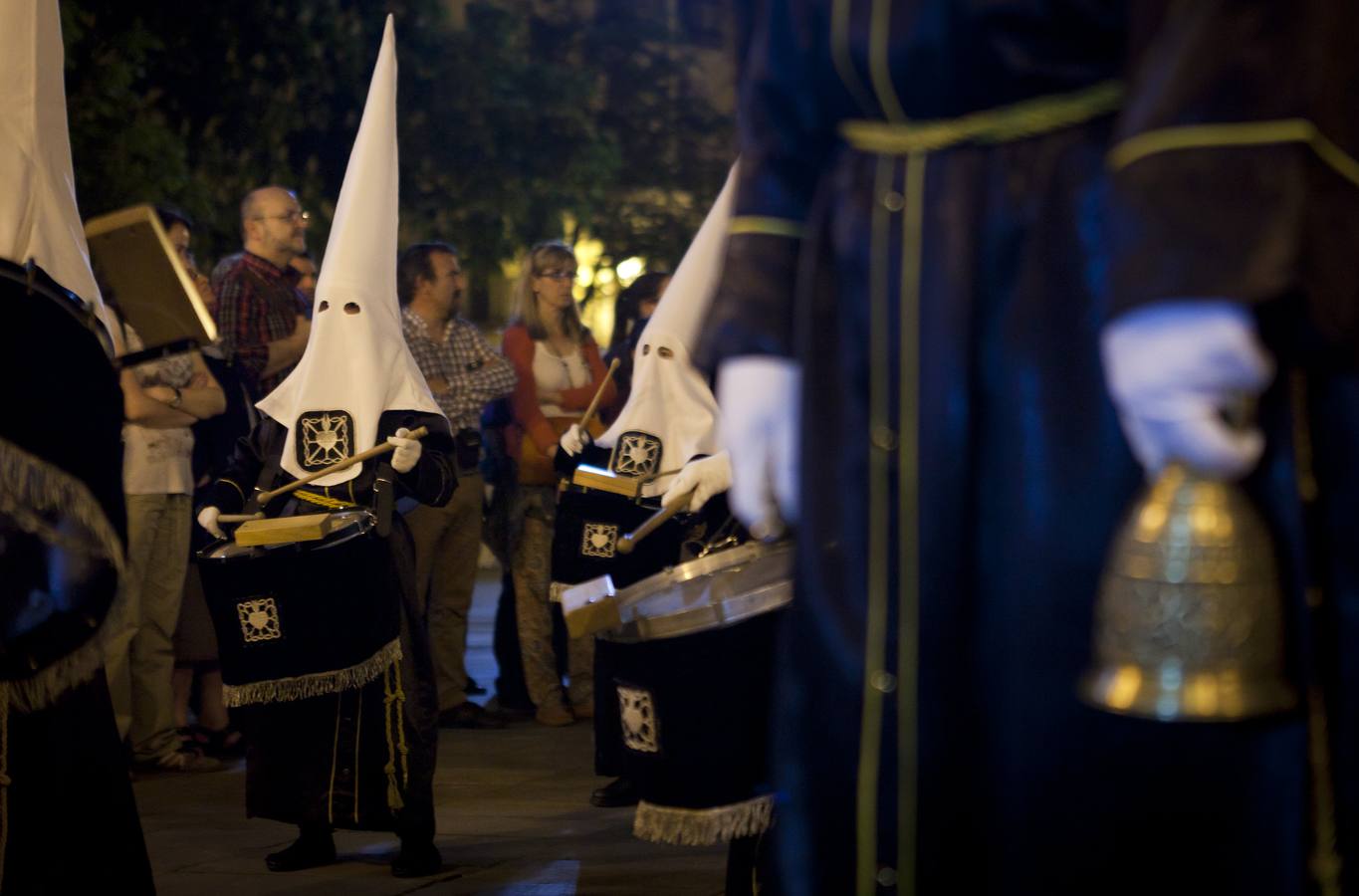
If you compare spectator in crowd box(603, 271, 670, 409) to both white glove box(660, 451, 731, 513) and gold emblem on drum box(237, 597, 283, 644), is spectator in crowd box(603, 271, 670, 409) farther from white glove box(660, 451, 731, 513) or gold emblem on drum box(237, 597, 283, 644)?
white glove box(660, 451, 731, 513)

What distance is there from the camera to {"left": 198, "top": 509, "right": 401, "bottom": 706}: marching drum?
203 inches

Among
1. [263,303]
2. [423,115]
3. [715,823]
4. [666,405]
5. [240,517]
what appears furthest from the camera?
[423,115]

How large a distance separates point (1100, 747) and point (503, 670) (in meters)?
7.21

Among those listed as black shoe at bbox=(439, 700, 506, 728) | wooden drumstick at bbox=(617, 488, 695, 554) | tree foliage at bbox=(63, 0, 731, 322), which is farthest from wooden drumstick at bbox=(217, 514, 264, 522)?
tree foliage at bbox=(63, 0, 731, 322)

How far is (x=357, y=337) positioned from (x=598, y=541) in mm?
1672

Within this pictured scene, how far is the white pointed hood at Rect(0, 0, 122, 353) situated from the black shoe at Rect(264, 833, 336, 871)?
2.28m

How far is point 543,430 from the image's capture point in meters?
8.57

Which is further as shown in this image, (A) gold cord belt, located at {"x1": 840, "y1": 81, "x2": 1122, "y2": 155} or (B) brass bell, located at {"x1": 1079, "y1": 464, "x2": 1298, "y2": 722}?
(A) gold cord belt, located at {"x1": 840, "y1": 81, "x2": 1122, "y2": 155}

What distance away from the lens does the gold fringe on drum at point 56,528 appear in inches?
131

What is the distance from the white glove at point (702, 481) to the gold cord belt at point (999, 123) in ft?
8.29

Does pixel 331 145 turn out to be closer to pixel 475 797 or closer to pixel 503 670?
pixel 503 670

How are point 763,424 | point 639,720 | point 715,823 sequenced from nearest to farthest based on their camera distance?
point 763,424 < point 715,823 < point 639,720

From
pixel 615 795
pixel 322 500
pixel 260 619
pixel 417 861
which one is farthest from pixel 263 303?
pixel 417 861

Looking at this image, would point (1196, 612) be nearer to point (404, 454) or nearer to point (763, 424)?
point (763, 424)
